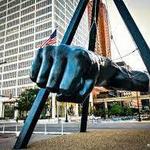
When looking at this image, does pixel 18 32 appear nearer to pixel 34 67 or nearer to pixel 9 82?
pixel 9 82

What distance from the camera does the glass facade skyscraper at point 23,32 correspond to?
8119cm

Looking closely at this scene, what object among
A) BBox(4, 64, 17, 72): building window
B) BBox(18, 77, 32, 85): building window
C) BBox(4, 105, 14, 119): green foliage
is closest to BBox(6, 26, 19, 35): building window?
BBox(4, 64, 17, 72): building window

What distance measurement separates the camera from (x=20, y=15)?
9250 cm

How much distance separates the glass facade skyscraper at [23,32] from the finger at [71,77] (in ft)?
244

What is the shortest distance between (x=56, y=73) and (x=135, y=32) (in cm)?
432

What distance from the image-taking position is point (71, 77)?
9.96 feet

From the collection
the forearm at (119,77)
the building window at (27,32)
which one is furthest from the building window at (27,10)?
the forearm at (119,77)

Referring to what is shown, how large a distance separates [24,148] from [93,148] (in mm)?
2039

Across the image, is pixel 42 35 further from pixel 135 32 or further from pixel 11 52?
pixel 135 32

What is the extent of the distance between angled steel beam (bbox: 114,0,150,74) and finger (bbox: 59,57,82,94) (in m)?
3.51

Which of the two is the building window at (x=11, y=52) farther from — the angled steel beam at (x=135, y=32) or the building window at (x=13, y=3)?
the angled steel beam at (x=135, y=32)

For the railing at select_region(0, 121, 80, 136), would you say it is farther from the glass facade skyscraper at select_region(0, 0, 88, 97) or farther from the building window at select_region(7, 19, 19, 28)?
the building window at select_region(7, 19, 19, 28)

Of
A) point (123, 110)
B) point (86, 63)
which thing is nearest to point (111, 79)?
point (86, 63)

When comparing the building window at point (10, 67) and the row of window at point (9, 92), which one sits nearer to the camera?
the row of window at point (9, 92)
